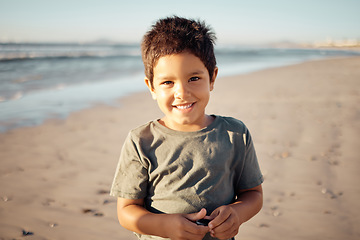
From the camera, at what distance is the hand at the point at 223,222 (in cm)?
127

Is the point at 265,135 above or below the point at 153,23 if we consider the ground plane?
below

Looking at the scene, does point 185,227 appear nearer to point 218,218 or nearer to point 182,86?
point 218,218

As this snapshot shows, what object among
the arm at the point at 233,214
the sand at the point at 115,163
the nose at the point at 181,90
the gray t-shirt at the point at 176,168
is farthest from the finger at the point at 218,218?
the sand at the point at 115,163

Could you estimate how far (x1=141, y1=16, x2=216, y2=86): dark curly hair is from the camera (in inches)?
55.1

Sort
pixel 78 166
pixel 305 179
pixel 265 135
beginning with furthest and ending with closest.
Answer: pixel 265 135 → pixel 78 166 → pixel 305 179

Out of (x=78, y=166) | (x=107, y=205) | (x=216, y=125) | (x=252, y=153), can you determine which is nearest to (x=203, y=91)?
(x=216, y=125)

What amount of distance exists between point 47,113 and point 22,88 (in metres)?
3.64

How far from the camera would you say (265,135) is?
4.74 meters

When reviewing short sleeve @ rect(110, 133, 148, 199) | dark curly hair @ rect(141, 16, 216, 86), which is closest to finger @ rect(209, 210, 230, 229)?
short sleeve @ rect(110, 133, 148, 199)

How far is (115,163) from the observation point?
12.6 feet

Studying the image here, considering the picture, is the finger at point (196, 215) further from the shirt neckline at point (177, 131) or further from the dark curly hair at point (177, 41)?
the dark curly hair at point (177, 41)

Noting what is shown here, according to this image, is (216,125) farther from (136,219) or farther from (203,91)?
(136,219)

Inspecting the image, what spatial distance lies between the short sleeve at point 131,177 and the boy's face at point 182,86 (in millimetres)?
274

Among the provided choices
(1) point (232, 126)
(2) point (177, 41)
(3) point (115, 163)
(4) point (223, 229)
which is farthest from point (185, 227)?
(3) point (115, 163)
